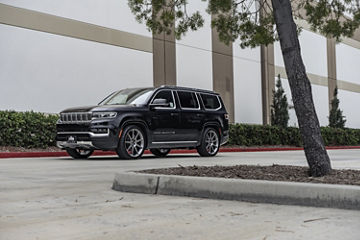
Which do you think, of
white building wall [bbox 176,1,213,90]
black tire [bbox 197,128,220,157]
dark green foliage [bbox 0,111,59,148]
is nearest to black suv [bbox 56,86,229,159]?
black tire [bbox 197,128,220,157]

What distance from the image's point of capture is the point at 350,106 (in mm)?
40719

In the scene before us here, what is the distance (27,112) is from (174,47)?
9.10 meters

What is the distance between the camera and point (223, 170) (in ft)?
23.7

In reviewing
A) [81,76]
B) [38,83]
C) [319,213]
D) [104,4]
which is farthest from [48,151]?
[319,213]

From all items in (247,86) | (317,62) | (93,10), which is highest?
(317,62)

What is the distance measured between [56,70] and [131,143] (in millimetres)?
6322

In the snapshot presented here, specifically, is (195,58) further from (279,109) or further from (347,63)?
(347,63)

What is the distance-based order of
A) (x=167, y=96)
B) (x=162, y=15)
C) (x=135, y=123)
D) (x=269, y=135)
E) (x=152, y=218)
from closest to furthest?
(x=152, y=218), (x=162, y=15), (x=135, y=123), (x=167, y=96), (x=269, y=135)

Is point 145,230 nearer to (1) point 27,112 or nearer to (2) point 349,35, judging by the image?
(2) point 349,35

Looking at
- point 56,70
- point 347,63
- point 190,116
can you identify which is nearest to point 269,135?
point 56,70

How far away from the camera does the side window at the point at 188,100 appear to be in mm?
14953

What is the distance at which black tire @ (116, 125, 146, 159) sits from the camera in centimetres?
1320

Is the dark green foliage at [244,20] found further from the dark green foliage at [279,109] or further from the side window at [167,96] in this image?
the dark green foliage at [279,109]

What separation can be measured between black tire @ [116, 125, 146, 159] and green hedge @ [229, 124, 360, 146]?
1002cm
